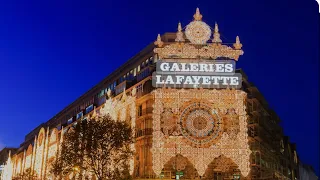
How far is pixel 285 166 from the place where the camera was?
10588cm

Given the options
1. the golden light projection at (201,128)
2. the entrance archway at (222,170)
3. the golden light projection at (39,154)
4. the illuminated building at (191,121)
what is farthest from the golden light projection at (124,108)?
the golden light projection at (39,154)

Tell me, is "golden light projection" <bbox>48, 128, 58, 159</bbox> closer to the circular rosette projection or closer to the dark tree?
the dark tree

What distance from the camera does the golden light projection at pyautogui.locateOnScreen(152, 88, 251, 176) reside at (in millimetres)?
58406

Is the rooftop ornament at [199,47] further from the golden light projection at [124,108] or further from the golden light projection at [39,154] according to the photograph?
the golden light projection at [39,154]

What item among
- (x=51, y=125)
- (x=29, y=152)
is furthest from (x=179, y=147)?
(x=51, y=125)

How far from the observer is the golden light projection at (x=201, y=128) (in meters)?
58.4

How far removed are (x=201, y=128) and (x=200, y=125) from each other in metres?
0.41

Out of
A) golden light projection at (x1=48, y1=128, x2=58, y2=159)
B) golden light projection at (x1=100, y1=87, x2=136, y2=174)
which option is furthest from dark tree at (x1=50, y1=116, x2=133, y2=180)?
golden light projection at (x1=48, y1=128, x2=58, y2=159)

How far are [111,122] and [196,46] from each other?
15775 millimetres

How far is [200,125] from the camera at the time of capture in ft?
194

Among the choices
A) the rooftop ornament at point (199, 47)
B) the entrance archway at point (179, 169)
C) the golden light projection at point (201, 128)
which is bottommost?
the entrance archway at point (179, 169)

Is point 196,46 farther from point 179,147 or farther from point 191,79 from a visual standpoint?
point 179,147

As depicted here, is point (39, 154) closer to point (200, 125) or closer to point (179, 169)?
point (179, 169)

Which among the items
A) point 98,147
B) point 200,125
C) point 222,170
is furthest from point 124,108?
point 222,170
